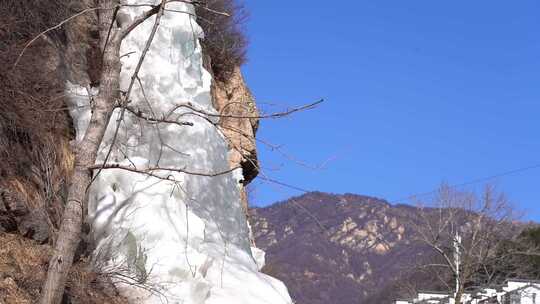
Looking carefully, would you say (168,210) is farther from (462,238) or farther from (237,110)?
(462,238)

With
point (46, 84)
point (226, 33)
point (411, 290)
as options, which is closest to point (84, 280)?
point (46, 84)

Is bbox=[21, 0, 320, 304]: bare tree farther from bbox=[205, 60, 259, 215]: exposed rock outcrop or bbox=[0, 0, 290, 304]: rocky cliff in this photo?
bbox=[205, 60, 259, 215]: exposed rock outcrop

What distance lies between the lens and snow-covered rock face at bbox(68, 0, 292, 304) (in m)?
7.80

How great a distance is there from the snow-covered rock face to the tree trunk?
50 cm

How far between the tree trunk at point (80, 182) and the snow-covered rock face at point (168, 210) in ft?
1.65

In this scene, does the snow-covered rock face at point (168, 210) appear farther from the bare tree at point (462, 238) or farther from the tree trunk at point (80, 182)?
the bare tree at point (462, 238)

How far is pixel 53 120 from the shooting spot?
8.66 metres

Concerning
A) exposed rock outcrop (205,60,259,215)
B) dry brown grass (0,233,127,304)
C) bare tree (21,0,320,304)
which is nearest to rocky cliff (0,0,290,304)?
dry brown grass (0,233,127,304)

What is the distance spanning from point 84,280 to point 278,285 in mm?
3168

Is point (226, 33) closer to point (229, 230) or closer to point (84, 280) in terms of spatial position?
Answer: point (229, 230)

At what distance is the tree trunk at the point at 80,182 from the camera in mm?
5285

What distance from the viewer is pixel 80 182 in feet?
18.2

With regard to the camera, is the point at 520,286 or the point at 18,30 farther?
the point at 520,286

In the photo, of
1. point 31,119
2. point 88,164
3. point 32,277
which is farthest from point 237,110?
point 88,164
